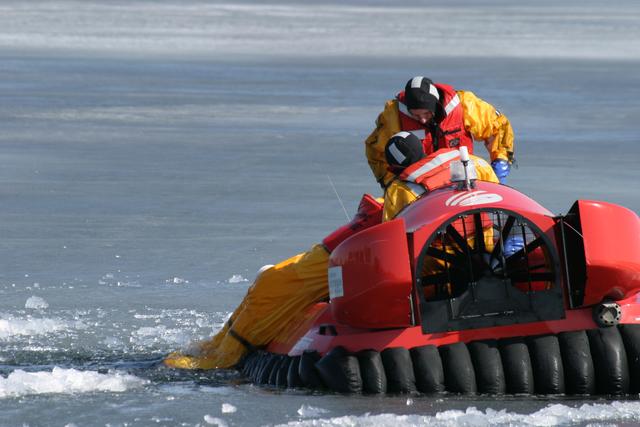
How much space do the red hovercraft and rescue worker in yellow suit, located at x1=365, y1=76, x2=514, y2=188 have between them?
121cm

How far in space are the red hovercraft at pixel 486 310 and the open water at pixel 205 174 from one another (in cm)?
11

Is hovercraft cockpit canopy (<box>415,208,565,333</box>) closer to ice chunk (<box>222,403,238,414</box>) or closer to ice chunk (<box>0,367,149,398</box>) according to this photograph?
ice chunk (<box>222,403,238,414</box>)

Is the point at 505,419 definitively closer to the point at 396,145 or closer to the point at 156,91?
the point at 396,145

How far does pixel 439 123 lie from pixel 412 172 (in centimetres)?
105

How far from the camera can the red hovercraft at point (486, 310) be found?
580 centimetres

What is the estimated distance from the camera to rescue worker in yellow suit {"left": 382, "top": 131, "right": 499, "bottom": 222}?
629 cm

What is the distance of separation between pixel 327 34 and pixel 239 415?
22267mm

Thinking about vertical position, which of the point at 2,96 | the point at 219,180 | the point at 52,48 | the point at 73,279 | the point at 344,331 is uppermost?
the point at 52,48

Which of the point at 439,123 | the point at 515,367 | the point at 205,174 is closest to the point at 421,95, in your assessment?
the point at 439,123

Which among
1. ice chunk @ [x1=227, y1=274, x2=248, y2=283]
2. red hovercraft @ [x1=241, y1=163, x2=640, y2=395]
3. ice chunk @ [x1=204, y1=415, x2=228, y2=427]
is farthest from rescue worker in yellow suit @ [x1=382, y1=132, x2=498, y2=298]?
ice chunk @ [x1=227, y1=274, x2=248, y2=283]

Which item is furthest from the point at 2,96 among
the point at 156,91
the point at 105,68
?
the point at 105,68

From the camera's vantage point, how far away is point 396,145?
6.37 m

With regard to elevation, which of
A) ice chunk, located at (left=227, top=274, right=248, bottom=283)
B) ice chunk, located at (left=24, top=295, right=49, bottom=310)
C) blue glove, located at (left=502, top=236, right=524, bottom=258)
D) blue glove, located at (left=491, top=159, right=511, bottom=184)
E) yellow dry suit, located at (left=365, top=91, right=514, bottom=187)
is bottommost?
blue glove, located at (left=502, top=236, right=524, bottom=258)

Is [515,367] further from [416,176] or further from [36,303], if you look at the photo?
[36,303]
